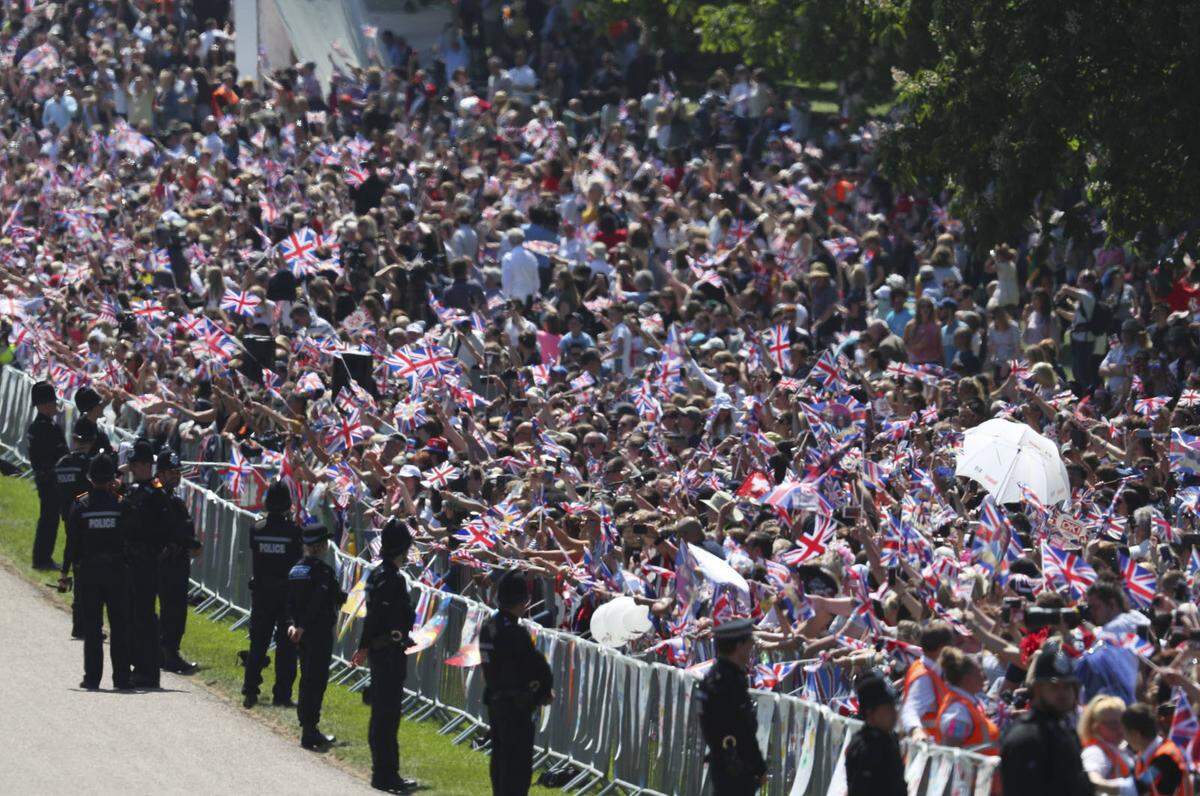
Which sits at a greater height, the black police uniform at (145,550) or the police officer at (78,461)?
the police officer at (78,461)

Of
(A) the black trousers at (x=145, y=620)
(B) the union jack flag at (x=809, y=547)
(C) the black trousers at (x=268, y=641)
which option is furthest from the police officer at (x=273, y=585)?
(B) the union jack flag at (x=809, y=547)

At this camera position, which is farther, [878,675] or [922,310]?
[922,310]

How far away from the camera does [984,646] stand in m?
12.9

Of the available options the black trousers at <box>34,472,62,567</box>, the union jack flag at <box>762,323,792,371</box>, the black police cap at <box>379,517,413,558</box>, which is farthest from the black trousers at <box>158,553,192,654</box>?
the union jack flag at <box>762,323,792,371</box>

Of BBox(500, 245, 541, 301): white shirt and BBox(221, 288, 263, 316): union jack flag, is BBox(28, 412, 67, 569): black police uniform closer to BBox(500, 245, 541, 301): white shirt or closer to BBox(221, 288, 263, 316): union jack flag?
BBox(221, 288, 263, 316): union jack flag

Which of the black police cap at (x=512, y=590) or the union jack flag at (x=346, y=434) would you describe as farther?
the union jack flag at (x=346, y=434)

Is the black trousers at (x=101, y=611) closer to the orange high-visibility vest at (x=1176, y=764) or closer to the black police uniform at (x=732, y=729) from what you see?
the black police uniform at (x=732, y=729)

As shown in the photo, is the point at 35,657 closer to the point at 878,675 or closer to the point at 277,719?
the point at 277,719

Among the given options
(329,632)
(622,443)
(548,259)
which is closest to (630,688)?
(329,632)

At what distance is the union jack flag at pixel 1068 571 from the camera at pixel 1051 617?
2.81 feet

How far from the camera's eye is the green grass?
53.4 feet

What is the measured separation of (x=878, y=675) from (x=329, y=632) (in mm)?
6053

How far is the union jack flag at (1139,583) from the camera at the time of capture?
13.6 m

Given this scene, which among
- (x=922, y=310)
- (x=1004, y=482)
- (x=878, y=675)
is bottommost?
(x=878, y=675)
